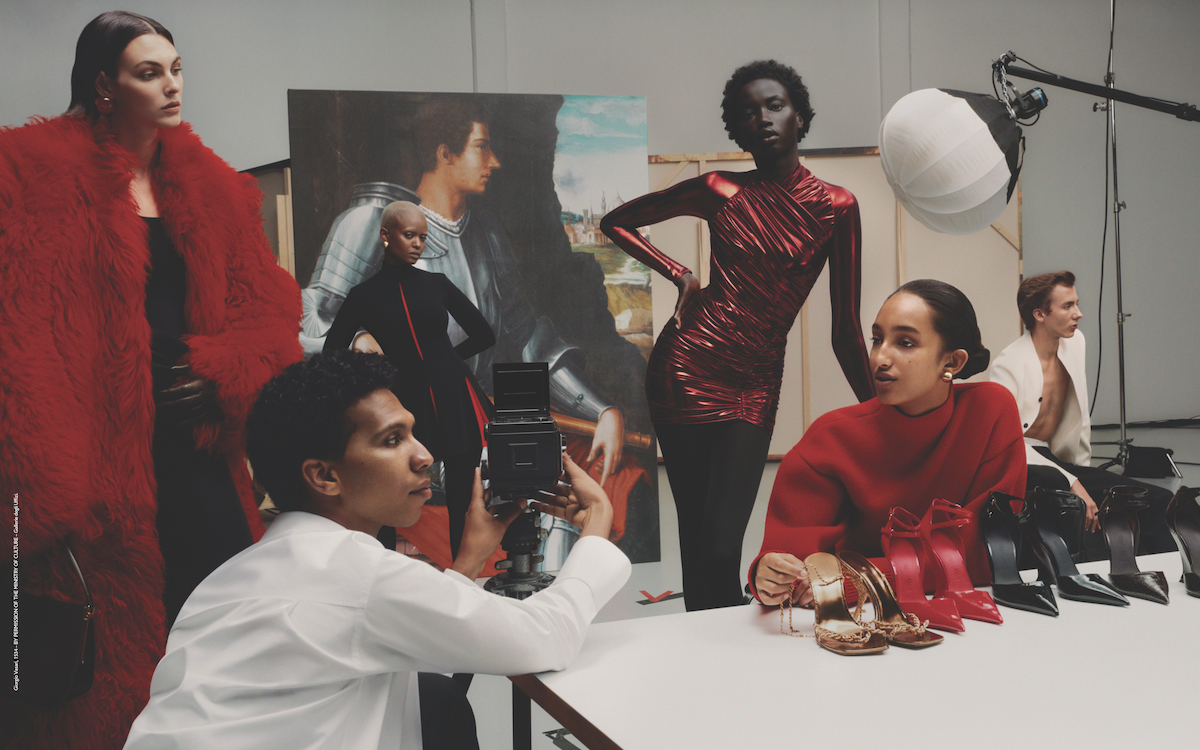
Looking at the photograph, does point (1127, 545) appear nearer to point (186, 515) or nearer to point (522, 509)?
point (522, 509)

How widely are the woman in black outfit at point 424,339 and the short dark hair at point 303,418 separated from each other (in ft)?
6.92

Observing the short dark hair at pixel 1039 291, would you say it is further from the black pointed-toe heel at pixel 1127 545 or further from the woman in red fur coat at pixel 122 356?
the woman in red fur coat at pixel 122 356

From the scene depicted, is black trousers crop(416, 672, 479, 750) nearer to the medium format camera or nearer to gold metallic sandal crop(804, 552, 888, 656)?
the medium format camera

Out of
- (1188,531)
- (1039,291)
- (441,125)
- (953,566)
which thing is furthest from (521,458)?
(1039,291)

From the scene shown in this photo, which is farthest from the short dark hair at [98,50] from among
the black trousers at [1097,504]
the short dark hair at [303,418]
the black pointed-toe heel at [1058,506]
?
the black trousers at [1097,504]

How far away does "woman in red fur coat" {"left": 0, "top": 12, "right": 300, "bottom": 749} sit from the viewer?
1616 mm

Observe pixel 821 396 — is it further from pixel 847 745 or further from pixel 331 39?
pixel 847 745

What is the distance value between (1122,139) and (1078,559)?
660 cm

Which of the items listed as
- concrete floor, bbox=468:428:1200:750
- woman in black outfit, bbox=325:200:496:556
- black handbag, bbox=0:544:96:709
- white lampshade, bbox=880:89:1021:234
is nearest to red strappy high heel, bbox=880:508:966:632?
white lampshade, bbox=880:89:1021:234

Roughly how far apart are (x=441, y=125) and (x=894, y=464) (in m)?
2.67

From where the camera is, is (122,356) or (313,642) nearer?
(313,642)

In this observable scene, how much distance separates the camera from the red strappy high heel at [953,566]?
136 cm

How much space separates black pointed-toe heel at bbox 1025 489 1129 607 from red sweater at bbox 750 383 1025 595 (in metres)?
0.19

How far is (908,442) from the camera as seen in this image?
177 centimetres
